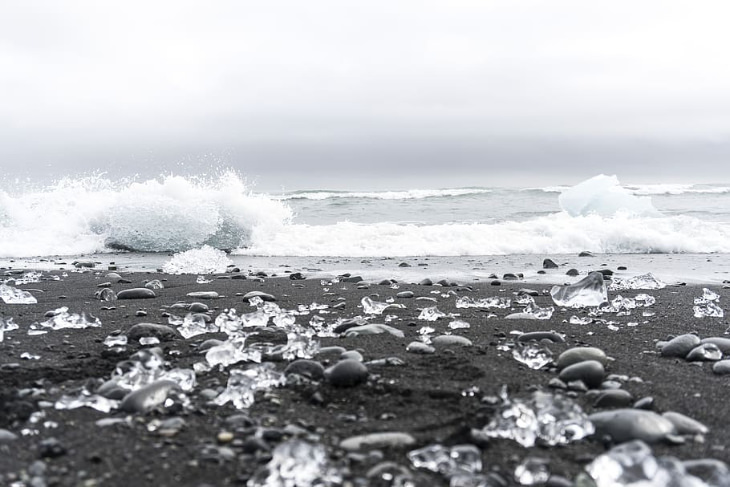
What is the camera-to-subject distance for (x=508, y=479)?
1.34m

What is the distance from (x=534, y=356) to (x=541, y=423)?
0.80 metres

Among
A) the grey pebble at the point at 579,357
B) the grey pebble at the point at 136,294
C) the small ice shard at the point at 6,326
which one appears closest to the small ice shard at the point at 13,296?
the grey pebble at the point at 136,294

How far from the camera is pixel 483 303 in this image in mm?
4262

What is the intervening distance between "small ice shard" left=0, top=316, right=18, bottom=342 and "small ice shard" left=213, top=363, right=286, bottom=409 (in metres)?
1.43

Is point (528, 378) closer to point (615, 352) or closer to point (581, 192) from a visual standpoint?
point (615, 352)

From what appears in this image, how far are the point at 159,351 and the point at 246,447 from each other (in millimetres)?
1199

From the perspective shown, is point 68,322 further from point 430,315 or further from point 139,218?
point 139,218

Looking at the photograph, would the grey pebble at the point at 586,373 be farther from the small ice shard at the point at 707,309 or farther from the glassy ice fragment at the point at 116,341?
the small ice shard at the point at 707,309

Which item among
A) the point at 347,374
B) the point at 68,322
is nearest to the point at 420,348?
the point at 347,374

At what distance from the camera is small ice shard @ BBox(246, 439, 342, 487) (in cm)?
129

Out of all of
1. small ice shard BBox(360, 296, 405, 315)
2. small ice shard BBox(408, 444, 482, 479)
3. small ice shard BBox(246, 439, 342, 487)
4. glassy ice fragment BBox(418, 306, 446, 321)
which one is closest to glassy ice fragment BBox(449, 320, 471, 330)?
glassy ice fragment BBox(418, 306, 446, 321)

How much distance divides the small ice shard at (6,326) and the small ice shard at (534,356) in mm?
2343

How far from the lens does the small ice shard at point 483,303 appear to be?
4188mm

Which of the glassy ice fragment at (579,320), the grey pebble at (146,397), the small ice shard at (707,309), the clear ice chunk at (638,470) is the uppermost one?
the clear ice chunk at (638,470)
